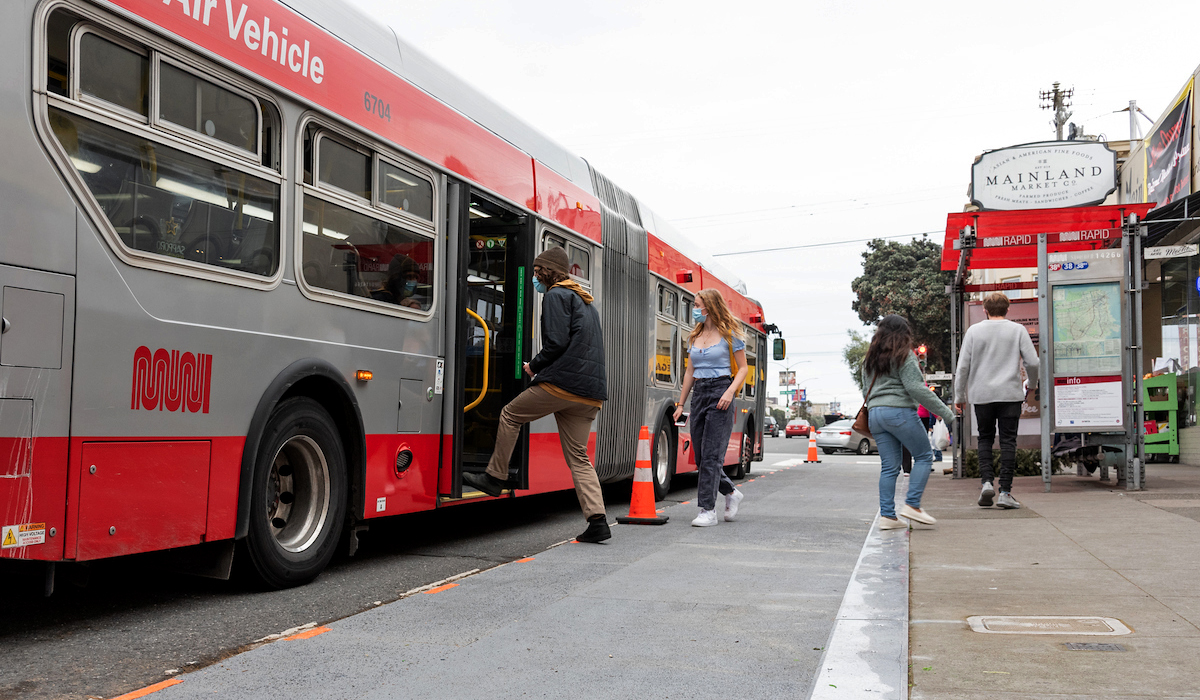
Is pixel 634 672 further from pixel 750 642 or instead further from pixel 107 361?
pixel 107 361

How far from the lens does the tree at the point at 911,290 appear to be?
41938 mm

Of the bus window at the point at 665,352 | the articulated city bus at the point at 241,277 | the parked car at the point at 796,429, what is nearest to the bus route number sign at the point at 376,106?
the articulated city bus at the point at 241,277

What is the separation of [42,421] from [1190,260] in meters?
18.5

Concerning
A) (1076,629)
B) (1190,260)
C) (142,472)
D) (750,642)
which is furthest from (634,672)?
(1190,260)

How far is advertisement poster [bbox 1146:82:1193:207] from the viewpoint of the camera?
1628cm

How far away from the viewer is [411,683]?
3398 millimetres

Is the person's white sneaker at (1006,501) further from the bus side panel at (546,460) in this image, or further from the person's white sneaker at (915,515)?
the bus side panel at (546,460)

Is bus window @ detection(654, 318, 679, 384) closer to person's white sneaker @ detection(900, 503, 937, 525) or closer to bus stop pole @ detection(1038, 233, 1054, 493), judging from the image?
person's white sneaker @ detection(900, 503, 937, 525)

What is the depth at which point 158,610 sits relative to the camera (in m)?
4.53

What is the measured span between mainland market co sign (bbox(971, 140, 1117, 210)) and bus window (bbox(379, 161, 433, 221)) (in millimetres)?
12156

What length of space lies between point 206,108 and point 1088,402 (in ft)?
29.9

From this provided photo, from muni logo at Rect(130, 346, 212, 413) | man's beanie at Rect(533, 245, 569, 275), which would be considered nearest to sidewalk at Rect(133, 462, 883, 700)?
muni logo at Rect(130, 346, 212, 413)

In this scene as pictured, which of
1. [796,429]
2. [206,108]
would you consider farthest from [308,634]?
[796,429]

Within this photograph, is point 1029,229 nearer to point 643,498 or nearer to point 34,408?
Result: point 643,498
